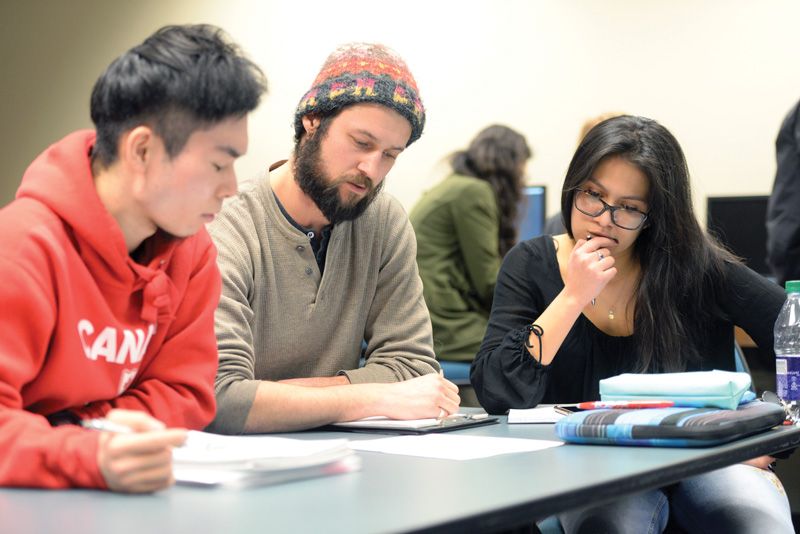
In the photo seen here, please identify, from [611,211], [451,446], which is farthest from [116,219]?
[611,211]

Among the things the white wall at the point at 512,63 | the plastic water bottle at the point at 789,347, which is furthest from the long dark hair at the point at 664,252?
the white wall at the point at 512,63

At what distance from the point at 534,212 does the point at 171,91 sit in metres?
3.17

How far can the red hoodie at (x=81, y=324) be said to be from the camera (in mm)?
1046

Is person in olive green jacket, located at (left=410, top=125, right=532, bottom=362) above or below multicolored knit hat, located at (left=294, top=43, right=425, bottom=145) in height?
below

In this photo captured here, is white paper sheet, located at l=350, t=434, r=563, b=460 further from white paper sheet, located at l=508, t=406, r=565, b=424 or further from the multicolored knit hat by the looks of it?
the multicolored knit hat

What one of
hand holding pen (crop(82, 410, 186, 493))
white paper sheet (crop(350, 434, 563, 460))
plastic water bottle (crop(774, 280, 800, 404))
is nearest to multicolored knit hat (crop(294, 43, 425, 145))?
white paper sheet (crop(350, 434, 563, 460))

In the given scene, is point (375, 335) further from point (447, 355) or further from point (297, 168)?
point (447, 355)

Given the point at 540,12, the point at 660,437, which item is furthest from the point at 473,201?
the point at 660,437

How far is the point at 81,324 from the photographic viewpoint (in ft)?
3.98

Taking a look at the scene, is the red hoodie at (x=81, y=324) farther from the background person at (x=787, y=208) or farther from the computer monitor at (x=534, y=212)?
the computer monitor at (x=534, y=212)

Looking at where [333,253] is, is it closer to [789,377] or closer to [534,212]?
[789,377]

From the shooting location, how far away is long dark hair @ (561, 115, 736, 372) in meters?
2.00

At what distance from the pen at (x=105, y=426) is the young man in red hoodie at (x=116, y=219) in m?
0.02

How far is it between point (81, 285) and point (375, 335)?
0.88m
